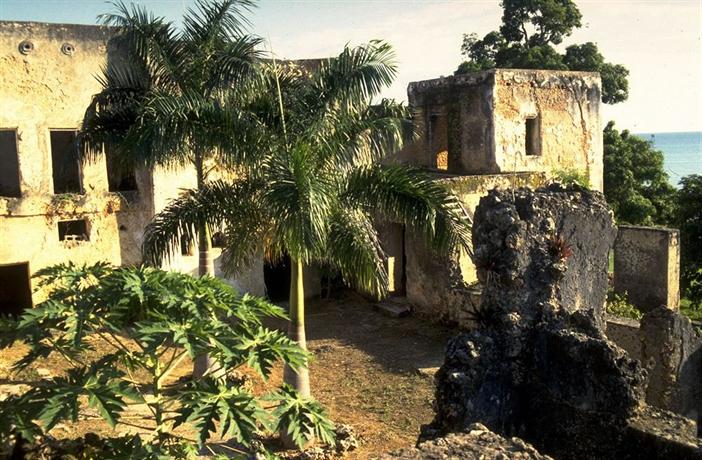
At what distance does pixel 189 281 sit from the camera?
522 centimetres

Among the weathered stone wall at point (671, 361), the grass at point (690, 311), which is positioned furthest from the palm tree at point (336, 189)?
the grass at point (690, 311)

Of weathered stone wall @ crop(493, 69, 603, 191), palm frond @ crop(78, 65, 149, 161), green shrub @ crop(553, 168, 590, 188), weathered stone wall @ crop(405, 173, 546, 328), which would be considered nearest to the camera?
palm frond @ crop(78, 65, 149, 161)

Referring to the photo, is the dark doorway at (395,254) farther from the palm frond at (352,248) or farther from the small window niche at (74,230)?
the palm frond at (352,248)

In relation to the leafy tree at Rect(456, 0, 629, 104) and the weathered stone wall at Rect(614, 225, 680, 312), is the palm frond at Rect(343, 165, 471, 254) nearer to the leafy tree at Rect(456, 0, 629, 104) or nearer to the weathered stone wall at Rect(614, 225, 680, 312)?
the weathered stone wall at Rect(614, 225, 680, 312)

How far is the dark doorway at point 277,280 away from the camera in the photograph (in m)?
17.0

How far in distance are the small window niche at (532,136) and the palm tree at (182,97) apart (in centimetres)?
920

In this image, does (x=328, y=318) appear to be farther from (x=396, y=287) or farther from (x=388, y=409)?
(x=388, y=409)

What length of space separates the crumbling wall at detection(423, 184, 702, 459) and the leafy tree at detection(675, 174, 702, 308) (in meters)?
11.1

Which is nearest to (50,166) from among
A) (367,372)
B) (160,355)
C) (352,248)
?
(367,372)

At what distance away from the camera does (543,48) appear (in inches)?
1046

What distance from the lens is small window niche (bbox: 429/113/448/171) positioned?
698 inches

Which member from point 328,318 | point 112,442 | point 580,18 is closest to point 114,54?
point 328,318

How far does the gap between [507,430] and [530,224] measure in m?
2.21

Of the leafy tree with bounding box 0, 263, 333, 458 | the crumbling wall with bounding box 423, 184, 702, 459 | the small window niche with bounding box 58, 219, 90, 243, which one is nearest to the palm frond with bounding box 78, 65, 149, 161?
the small window niche with bounding box 58, 219, 90, 243
